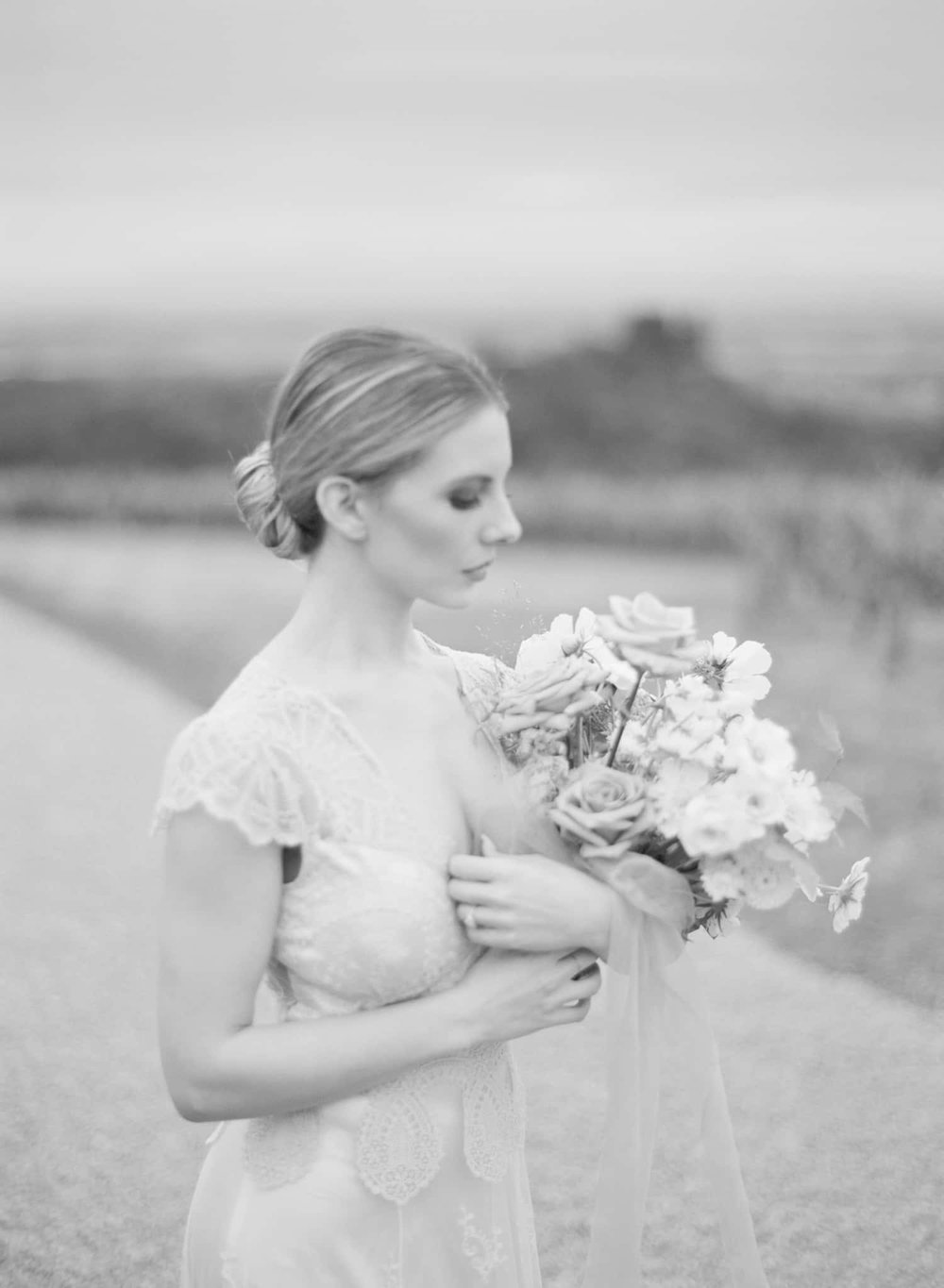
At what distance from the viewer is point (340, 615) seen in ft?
5.38

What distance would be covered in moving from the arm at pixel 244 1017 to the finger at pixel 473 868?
A: 136mm

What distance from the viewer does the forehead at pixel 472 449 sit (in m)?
1.54

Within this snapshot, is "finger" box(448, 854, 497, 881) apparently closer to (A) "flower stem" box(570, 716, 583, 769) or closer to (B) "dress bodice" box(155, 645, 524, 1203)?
(B) "dress bodice" box(155, 645, 524, 1203)

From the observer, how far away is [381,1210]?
168cm

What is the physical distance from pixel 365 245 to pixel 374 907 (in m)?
18.1

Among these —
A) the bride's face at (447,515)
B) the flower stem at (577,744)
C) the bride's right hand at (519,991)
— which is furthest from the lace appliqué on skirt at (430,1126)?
the bride's face at (447,515)

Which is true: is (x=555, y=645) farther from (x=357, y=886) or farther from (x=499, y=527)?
(x=357, y=886)

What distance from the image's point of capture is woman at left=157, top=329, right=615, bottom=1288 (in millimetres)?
1493

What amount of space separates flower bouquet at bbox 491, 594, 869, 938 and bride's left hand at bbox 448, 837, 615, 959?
0.13 ft

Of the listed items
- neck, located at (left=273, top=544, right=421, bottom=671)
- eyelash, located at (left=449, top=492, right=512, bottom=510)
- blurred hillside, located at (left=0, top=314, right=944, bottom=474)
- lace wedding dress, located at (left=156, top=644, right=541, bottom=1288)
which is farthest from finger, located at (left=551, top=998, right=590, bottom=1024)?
blurred hillside, located at (left=0, top=314, right=944, bottom=474)

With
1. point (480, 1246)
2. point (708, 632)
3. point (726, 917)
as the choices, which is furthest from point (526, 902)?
point (708, 632)

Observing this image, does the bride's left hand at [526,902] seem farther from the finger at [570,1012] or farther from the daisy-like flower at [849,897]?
the daisy-like flower at [849,897]

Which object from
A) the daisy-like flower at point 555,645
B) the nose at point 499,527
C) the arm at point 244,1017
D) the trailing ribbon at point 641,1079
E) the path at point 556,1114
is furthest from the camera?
the path at point 556,1114

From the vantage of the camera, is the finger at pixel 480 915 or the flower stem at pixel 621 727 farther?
the flower stem at pixel 621 727
